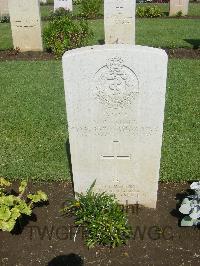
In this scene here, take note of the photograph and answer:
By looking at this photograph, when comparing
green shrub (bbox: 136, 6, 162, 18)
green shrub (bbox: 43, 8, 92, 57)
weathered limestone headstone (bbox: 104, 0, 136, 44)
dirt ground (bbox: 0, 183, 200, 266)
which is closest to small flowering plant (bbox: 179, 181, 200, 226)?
dirt ground (bbox: 0, 183, 200, 266)

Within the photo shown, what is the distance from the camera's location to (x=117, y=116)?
372 cm

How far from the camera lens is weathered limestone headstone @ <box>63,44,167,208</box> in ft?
11.3

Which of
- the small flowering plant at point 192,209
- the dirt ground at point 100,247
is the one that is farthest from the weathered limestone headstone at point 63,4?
the small flowering plant at point 192,209

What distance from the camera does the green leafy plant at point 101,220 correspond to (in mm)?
3758

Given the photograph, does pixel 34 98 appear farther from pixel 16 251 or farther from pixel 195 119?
pixel 16 251

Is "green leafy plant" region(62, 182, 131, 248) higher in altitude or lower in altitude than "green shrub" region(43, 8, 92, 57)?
lower

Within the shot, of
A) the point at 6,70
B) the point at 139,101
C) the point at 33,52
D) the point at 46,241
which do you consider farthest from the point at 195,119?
the point at 33,52

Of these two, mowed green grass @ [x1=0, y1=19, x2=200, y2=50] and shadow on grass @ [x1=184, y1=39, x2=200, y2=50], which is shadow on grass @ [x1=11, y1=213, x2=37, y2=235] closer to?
mowed green grass @ [x1=0, y1=19, x2=200, y2=50]

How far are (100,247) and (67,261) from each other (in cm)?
37

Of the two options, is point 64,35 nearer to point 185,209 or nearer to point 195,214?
point 185,209

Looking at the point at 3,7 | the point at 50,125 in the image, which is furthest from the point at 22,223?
the point at 3,7

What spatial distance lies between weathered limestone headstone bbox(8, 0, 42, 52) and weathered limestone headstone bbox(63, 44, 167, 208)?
8.43 m

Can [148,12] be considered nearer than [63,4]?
No

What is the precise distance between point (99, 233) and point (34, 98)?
4768 mm
